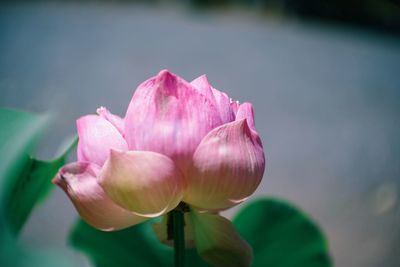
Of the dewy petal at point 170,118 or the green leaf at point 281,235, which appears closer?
the dewy petal at point 170,118

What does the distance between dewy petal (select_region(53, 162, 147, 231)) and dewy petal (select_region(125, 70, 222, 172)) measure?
2 cm

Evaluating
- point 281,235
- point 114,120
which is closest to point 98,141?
point 114,120

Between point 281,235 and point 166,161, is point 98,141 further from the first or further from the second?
point 281,235

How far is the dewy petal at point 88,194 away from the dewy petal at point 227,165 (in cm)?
3

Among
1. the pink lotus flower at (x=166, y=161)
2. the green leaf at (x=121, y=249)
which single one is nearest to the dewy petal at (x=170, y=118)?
the pink lotus flower at (x=166, y=161)

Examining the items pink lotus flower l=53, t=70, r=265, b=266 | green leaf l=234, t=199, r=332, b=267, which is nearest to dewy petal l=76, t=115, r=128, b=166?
pink lotus flower l=53, t=70, r=265, b=266

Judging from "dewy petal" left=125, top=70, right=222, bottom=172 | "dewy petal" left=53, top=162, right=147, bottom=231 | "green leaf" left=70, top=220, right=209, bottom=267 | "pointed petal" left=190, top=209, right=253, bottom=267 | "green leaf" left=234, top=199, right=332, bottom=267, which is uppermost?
"dewy petal" left=125, top=70, right=222, bottom=172

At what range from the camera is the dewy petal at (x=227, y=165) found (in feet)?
0.58

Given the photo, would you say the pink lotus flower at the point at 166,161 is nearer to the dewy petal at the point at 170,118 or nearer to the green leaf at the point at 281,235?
the dewy petal at the point at 170,118

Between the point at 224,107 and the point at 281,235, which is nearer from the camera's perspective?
the point at 224,107

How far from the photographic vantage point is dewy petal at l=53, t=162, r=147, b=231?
183 mm

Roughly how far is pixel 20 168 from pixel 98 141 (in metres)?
0.05

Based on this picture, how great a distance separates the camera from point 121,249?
0.28 meters

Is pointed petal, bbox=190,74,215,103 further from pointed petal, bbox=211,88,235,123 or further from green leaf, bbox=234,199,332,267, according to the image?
green leaf, bbox=234,199,332,267
